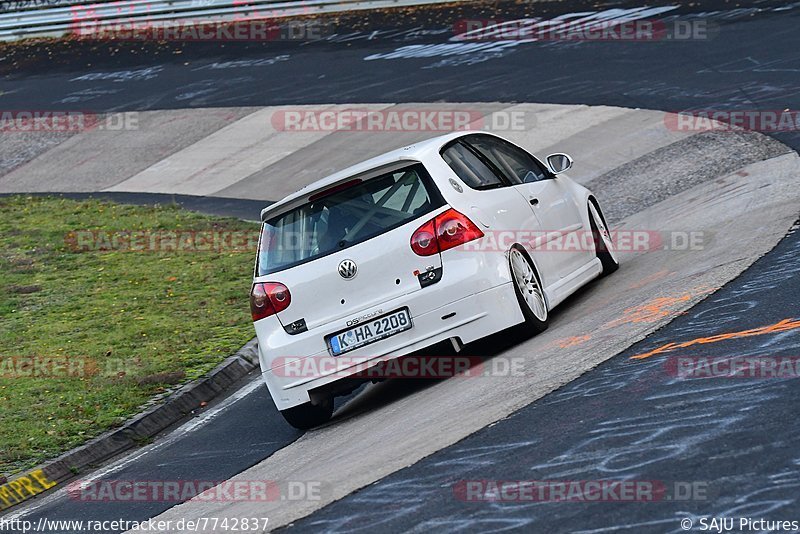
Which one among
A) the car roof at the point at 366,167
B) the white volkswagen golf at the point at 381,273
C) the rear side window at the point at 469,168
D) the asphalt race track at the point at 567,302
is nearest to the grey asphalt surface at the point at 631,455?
the asphalt race track at the point at 567,302

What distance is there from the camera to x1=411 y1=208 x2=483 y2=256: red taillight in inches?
341

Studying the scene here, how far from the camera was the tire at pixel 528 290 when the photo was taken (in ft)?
29.2

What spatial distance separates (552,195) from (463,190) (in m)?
1.44

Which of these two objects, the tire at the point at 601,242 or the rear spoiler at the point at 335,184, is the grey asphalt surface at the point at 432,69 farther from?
the rear spoiler at the point at 335,184

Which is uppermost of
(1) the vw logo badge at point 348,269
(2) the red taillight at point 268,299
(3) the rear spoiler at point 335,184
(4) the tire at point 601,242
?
(3) the rear spoiler at point 335,184

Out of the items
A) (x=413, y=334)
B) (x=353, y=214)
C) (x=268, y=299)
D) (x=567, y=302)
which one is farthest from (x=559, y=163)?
(x=268, y=299)

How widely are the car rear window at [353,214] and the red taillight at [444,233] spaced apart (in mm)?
119

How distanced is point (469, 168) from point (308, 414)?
216 cm

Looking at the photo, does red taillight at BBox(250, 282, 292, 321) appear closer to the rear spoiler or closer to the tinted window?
the rear spoiler

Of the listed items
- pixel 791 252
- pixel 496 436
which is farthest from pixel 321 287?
pixel 791 252

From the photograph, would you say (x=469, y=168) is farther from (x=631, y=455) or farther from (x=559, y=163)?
(x=631, y=455)

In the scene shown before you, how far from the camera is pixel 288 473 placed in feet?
25.8

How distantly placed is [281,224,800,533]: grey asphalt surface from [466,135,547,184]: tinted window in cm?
232

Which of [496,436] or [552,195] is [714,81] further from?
[496,436]
